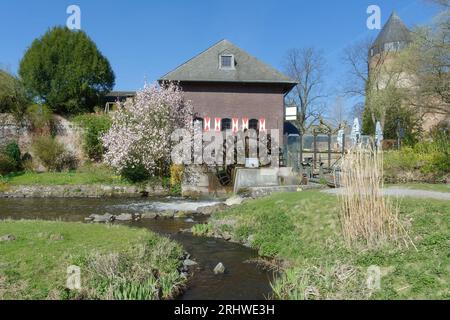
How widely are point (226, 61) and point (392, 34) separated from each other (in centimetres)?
2674

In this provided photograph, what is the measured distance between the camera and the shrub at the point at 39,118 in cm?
2823

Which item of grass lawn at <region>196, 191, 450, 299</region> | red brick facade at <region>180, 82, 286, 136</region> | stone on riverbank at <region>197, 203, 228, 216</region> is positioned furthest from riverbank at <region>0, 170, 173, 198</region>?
grass lawn at <region>196, 191, 450, 299</region>

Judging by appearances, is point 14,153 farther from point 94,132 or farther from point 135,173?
point 135,173

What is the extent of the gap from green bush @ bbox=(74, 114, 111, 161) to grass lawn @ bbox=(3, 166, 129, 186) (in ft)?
10.5

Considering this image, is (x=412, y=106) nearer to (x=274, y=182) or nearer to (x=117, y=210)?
(x=274, y=182)

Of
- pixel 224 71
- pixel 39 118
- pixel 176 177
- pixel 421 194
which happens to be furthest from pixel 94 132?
pixel 421 194

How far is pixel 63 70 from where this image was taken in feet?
95.8

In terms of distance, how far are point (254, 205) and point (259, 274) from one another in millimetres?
4658

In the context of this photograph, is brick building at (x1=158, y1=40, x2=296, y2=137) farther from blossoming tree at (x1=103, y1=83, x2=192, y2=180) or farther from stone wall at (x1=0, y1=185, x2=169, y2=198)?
stone wall at (x1=0, y1=185, x2=169, y2=198)

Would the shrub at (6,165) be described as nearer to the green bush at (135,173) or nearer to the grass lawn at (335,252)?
the green bush at (135,173)

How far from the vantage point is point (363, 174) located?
7.73m

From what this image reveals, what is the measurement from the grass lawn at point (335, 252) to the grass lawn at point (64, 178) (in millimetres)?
13820

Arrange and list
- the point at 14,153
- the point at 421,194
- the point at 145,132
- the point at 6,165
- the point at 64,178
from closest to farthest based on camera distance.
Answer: the point at 421,194 < the point at 64,178 < the point at 145,132 < the point at 6,165 < the point at 14,153

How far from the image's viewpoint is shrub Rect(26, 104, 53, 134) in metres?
28.2
